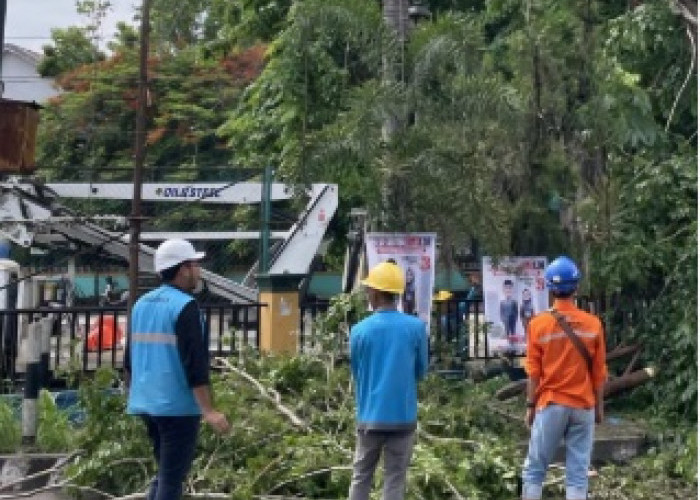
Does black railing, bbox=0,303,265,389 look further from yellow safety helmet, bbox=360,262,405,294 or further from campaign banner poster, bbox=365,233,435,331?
yellow safety helmet, bbox=360,262,405,294

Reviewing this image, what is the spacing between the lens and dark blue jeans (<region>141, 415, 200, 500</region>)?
22.5 ft

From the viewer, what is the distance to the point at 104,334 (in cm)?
1260

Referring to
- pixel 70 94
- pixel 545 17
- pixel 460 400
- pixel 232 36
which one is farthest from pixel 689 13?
pixel 70 94

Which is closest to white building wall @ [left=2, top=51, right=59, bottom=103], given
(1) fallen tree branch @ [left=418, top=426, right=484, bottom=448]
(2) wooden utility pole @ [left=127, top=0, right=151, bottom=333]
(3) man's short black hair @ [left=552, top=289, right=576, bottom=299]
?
(2) wooden utility pole @ [left=127, top=0, right=151, bottom=333]

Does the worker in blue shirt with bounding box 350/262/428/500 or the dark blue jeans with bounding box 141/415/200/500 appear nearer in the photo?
the dark blue jeans with bounding box 141/415/200/500

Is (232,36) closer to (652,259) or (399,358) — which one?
(652,259)

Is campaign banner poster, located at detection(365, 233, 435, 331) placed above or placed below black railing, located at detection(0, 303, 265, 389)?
above

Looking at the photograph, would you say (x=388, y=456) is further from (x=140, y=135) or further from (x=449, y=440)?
(x=140, y=135)

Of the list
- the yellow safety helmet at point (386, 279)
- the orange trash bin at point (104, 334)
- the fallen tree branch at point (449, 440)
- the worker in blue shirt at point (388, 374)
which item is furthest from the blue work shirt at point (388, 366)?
the orange trash bin at point (104, 334)

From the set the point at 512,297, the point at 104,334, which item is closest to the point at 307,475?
the point at 512,297

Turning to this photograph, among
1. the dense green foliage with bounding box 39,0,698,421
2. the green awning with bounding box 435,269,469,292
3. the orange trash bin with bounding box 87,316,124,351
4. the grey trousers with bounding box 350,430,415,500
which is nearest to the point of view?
the grey trousers with bounding box 350,430,415,500

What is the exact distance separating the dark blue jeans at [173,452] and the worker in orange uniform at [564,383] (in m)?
2.14

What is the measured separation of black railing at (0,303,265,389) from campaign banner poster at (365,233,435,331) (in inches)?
54.7

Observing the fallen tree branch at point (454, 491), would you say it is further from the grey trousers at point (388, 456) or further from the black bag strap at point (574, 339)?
the black bag strap at point (574, 339)
